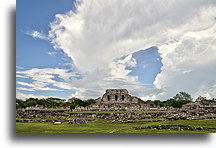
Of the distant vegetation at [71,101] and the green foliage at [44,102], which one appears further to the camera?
the distant vegetation at [71,101]

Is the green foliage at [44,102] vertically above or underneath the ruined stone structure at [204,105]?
above

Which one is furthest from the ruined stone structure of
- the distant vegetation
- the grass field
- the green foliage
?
the green foliage

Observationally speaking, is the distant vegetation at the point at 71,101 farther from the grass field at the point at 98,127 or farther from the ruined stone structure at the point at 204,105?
the grass field at the point at 98,127

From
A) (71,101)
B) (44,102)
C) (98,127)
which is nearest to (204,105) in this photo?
(98,127)

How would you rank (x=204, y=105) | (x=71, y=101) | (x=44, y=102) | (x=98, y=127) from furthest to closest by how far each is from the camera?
(x=71, y=101), (x=204, y=105), (x=44, y=102), (x=98, y=127)

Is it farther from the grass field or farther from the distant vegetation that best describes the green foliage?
the grass field

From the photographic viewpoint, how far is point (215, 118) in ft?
35.2

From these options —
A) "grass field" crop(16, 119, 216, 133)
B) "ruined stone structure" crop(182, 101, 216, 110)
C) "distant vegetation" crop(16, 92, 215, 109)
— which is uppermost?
"distant vegetation" crop(16, 92, 215, 109)

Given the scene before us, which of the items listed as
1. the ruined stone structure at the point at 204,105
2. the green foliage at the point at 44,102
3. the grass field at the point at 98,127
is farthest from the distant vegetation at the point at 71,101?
the grass field at the point at 98,127

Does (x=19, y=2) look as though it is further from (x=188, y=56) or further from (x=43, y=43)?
(x=188, y=56)

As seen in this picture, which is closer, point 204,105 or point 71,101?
point 204,105

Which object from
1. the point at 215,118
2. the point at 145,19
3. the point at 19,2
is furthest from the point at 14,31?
the point at 215,118

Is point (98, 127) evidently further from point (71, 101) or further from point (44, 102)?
point (71, 101)

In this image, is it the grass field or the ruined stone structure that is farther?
the ruined stone structure
